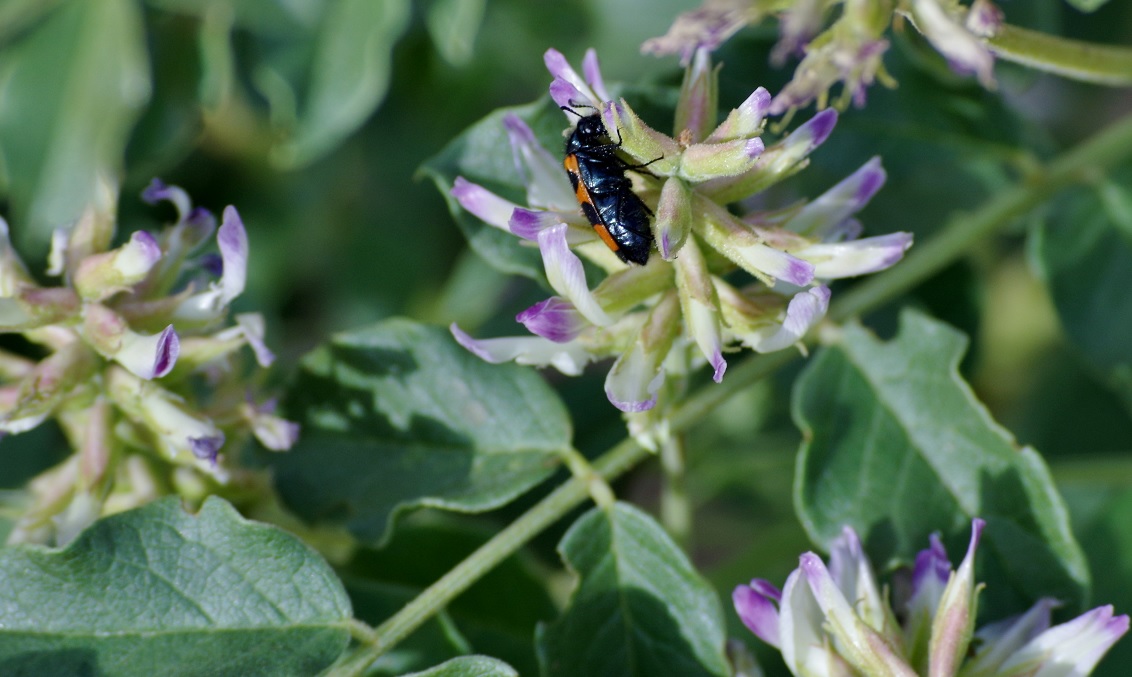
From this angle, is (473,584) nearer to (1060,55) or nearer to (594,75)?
(594,75)

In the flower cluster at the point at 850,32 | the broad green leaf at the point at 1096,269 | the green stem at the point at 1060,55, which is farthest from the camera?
the broad green leaf at the point at 1096,269

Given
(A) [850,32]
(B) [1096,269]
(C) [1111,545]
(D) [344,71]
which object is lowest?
(C) [1111,545]

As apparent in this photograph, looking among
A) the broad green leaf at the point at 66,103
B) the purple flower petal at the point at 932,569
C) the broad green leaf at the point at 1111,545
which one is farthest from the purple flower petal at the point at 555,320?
the broad green leaf at the point at 66,103

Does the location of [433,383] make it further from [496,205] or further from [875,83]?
[875,83]

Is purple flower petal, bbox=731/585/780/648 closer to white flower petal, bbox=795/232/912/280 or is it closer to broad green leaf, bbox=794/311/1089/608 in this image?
broad green leaf, bbox=794/311/1089/608

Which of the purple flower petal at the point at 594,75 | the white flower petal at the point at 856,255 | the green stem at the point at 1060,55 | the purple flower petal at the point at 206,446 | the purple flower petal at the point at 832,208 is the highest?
the purple flower petal at the point at 594,75

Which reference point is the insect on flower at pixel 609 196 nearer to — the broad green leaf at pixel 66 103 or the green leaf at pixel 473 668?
the green leaf at pixel 473 668

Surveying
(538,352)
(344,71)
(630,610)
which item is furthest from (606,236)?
(344,71)
